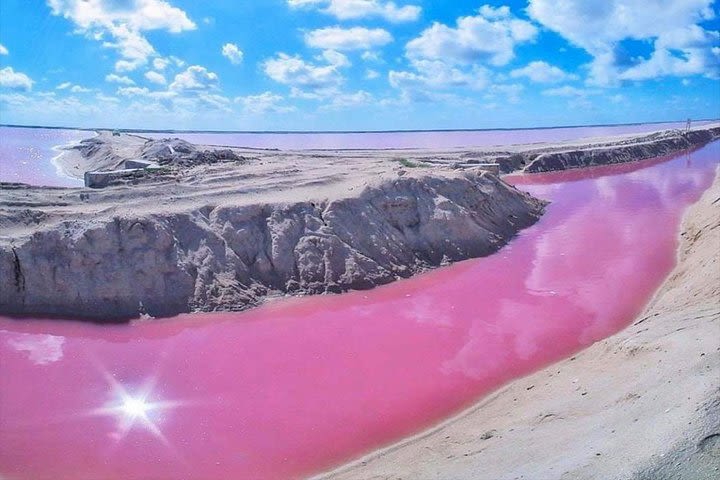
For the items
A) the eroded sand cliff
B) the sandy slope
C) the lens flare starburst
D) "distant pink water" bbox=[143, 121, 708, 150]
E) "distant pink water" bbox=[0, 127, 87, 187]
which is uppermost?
"distant pink water" bbox=[143, 121, 708, 150]

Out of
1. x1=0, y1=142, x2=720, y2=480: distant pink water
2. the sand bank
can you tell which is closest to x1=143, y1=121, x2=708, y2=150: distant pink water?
the sand bank

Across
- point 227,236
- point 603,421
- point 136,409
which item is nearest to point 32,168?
point 227,236

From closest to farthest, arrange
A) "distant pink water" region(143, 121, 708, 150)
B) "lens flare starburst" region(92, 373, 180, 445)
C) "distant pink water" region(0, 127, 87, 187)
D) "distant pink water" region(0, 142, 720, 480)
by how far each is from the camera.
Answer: "distant pink water" region(0, 142, 720, 480)
"lens flare starburst" region(92, 373, 180, 445)
"distant pink water" region(0, 127, 87, 187)
"distant pink water" region(143, 121, 708, 150)

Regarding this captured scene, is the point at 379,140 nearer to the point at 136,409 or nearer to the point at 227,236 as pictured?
the point at 227,236

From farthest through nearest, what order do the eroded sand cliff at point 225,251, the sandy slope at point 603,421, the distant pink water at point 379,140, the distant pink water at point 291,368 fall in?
the distant pink water at point 379,140
the eroded sand cliff at point 225,251
the distant pink water at point 291,368
the sandy slope at point 603,421

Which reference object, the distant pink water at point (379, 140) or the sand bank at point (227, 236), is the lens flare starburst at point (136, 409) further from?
the distant pink water at point (379, 140)

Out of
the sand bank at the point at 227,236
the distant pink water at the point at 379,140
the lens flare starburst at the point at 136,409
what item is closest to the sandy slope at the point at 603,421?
the lens flare starburst at the point at 136,409

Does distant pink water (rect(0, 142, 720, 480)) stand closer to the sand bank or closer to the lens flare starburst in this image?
the lens flare starburst
